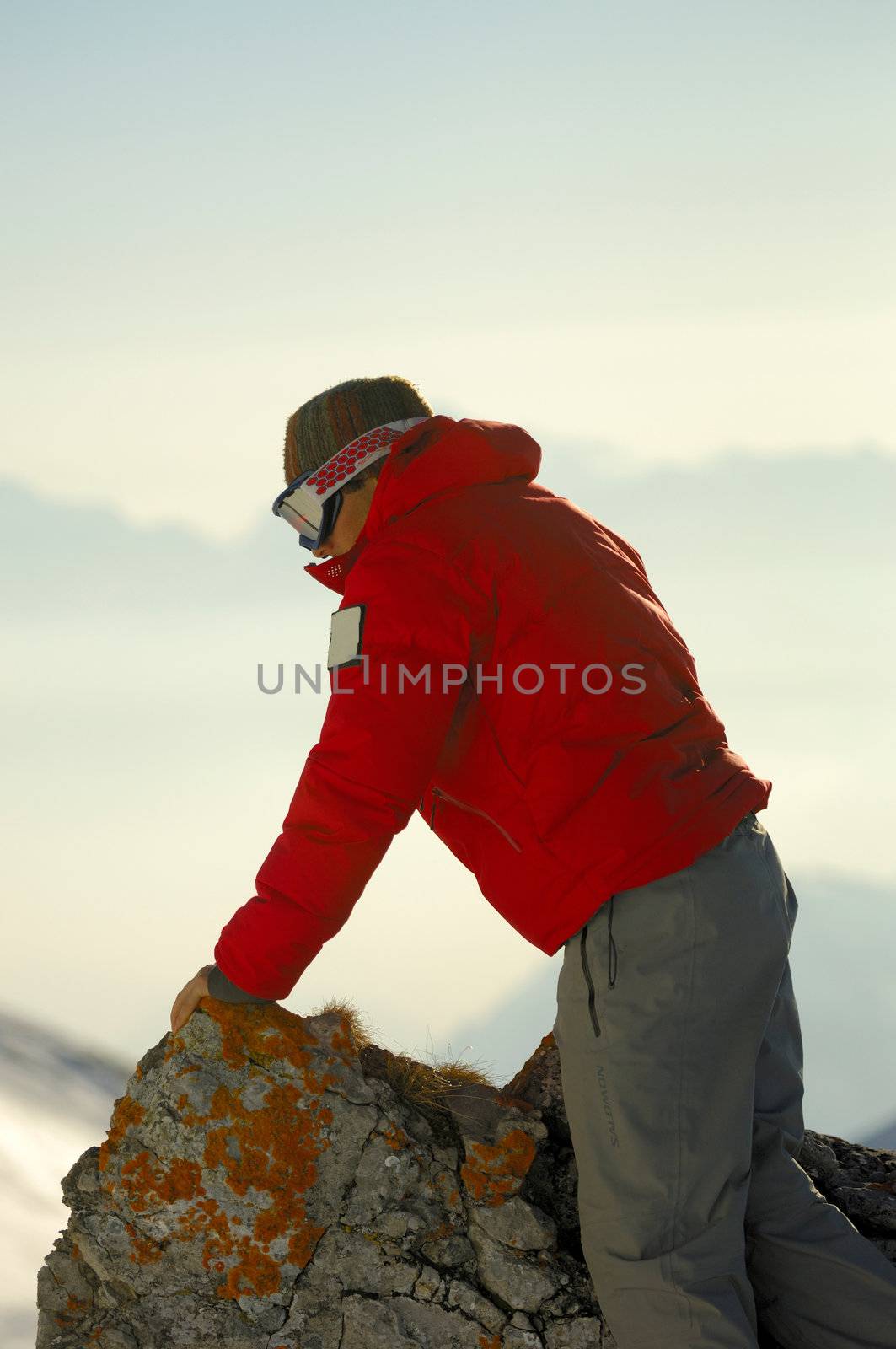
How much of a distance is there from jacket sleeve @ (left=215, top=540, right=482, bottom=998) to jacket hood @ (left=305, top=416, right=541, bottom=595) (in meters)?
0.17

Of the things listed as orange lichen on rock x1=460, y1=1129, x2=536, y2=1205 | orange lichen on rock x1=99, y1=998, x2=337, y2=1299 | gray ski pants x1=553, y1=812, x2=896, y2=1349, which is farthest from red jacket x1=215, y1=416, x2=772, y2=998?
orange lichen on rock x1=460, y1=1129, x2=536, y2=1205

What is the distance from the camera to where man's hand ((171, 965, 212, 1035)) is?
370cm

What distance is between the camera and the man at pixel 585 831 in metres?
3.25

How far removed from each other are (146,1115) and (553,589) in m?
1.94

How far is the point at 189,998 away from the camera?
3.75m

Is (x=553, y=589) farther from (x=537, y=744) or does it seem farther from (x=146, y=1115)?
(x=146, y=1115)

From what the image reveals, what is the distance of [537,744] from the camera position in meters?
3.30

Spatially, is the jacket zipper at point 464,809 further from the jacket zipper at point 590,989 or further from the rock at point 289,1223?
the rock at point 289,1223

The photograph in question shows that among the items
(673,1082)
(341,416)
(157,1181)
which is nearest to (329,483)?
(341,416)

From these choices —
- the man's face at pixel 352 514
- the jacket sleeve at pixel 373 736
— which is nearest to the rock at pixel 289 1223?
the jacket sleeve at pixel 373 736

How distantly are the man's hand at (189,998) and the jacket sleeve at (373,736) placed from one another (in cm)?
42

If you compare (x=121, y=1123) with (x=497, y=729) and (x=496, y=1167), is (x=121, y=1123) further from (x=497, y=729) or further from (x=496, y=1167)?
(x=497, y=729)

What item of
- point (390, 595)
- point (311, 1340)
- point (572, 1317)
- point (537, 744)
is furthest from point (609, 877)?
point (311, 1340)

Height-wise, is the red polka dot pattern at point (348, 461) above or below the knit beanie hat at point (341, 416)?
below
